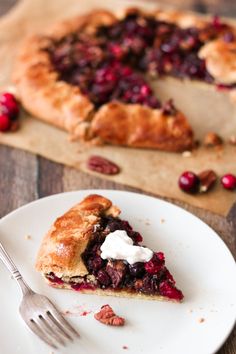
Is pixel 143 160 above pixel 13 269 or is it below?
below

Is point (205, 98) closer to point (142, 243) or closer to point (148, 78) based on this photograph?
point (148, 78)

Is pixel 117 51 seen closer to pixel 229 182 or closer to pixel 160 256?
pixel 229 182

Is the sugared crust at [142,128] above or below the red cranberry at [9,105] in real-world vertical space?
below

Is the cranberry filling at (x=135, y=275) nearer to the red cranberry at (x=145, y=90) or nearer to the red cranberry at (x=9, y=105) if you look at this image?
the red cranberry at (x=9, y=105)

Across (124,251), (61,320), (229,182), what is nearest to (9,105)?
(229,182)

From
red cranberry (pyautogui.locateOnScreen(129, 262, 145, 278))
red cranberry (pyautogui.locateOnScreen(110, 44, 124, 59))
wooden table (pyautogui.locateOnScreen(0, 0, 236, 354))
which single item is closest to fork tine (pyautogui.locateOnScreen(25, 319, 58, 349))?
red cranberry (pyautogui.locateOnScreen(129, 262, 145, 278))

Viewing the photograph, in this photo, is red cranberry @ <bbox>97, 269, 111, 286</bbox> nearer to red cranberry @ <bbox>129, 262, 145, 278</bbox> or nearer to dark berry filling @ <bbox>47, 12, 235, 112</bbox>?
red cranberry @ <bbox>129, 262, 145, 278</bbox>

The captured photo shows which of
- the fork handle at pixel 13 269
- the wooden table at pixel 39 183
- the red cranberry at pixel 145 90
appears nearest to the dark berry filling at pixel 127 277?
the fork handle at pixel 13 269
